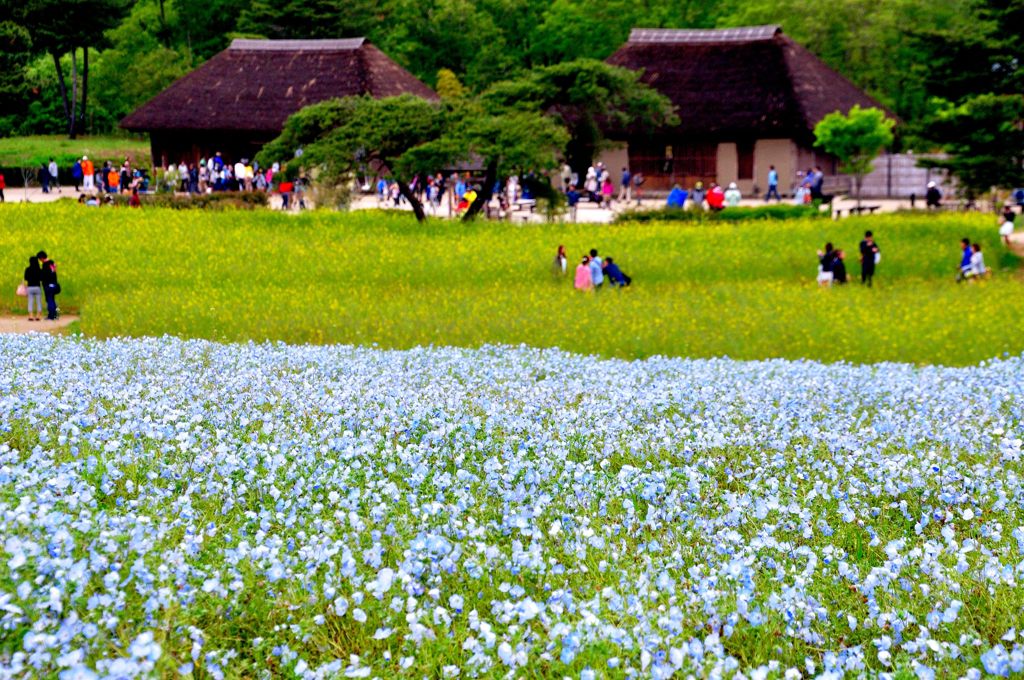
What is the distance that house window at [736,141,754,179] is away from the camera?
4759cm

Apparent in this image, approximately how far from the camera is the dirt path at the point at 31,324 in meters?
21.2

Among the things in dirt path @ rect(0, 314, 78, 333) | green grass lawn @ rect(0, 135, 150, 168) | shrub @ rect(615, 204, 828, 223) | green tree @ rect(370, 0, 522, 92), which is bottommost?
dirt path @ rect(0, 314, 78, 333)

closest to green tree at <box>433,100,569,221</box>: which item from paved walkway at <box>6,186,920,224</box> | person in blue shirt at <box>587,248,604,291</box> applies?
paved walkway at <box>6,186,920,224</box>

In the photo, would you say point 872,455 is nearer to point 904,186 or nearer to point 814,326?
point 814,326

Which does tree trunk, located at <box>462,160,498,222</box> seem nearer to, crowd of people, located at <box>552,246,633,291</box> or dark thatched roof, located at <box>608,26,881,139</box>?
crowd of people, located at <box>552,246,633,291</box>

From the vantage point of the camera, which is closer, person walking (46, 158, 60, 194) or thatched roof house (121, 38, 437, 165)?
person walking (46, 158, 60, 194)

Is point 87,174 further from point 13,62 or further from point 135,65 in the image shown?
point 135,65

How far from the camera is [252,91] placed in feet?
162

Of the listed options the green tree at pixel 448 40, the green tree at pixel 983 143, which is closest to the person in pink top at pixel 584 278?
the green tree at pixel 983 143

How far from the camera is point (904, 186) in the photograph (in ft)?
168

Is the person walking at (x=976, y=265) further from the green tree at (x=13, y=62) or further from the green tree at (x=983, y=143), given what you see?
the green tree at (x=13, y=62)

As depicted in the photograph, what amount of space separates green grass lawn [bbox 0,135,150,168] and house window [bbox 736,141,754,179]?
24834mm

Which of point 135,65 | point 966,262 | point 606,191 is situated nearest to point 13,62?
point 135,65

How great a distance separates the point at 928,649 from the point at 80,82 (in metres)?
62.6
